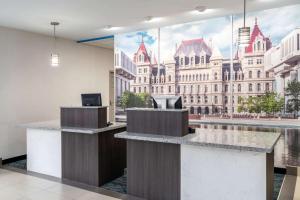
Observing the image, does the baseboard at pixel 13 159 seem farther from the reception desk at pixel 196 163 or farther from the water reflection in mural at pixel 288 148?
the water reflection in mural at pixel 288 148

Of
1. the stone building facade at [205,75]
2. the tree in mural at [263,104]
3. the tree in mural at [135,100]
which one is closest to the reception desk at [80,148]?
the tree in mural at [135,100]

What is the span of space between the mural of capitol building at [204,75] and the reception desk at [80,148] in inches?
64.9

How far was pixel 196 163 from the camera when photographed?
10.1ft

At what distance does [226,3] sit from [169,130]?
229 cm

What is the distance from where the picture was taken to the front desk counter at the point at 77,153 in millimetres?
4051

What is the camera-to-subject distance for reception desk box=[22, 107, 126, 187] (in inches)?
159

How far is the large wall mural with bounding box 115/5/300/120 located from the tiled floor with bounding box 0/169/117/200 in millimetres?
2527

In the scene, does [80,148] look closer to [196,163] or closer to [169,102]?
[169,102]

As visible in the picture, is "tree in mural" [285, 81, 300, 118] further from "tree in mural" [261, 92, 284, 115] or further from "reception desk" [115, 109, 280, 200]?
"reception desk" [115, 109, 280, 200]

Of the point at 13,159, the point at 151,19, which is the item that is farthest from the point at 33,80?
the point at 151,19

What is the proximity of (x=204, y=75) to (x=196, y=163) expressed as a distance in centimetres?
250

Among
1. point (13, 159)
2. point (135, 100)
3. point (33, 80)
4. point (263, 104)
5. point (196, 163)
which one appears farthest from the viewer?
point (135, 100)

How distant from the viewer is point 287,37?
4289 mm

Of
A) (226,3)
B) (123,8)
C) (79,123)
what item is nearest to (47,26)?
(123,8)
